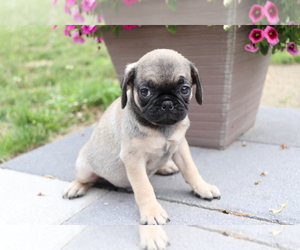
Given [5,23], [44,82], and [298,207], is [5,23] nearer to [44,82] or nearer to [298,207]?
[298,207]

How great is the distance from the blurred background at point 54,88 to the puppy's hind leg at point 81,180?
3.09 ft

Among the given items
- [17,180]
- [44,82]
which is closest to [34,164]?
[17,180]

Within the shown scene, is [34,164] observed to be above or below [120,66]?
below

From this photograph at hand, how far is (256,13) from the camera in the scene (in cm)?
203

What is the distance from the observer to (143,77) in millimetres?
1807

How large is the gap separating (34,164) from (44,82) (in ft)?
8.27

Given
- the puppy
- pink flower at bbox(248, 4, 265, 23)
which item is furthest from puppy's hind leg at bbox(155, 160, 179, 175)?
pink flower at bbox(248, 4, 265, 23)

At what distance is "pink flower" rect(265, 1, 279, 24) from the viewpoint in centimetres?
195

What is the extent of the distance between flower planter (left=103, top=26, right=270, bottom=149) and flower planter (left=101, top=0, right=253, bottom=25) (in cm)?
25

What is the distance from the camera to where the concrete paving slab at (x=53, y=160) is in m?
2.79

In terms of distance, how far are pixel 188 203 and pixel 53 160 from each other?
1.35m

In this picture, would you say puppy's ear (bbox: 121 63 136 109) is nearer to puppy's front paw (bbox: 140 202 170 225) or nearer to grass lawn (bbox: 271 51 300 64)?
puppy's front paw (bbox: 140 202 170 225)

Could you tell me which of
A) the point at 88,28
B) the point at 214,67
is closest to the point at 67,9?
the point at 88,28

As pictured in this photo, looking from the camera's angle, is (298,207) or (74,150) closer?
(298,207)
